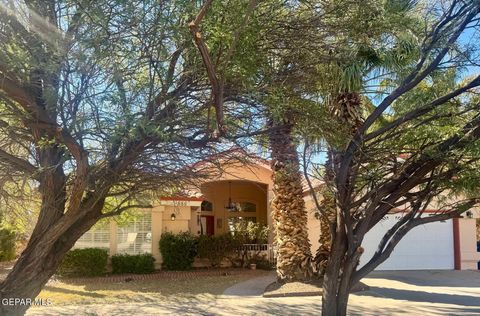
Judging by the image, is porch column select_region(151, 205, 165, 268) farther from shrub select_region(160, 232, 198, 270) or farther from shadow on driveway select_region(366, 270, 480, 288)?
shadow on driveway select_region(366, 270, 480, 288)

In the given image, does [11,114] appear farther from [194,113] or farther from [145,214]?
[145,214]

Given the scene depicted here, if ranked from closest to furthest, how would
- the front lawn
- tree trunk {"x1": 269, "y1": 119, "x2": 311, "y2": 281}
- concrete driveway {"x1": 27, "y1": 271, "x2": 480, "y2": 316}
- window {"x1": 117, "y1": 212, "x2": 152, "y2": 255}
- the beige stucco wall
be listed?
concrete driveway {"x1": 27, "y1": 271, "x2": 480, "y2": 316} < the front lawn < tree trunk {"x1": 269, "y1": 119, "x2": 311, "y2": 281} < window {"x1": 117, "y1": 212, "x2": 152, "y2": 255} < the beige stucco wall

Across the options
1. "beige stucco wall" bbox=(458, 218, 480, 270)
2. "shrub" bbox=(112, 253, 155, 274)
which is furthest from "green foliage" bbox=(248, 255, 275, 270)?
"beige stucco wall" bbox=(458, 218, 480, 270)

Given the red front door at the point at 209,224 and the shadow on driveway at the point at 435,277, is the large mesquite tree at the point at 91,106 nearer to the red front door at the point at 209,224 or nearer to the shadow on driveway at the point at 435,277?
the shadow on driveway at the point at 435,277

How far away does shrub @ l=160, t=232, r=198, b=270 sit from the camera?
19.6 meters

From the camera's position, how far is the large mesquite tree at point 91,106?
17.4ft

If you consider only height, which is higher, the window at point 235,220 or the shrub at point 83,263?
the window at point 235,220

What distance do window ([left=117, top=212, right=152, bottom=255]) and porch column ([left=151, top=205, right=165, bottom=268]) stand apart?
0.49 feet

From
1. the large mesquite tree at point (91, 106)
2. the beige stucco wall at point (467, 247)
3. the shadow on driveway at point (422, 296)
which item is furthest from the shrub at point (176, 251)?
the large mesquite tree at point (91, 106)

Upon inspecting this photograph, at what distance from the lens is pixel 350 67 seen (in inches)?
303

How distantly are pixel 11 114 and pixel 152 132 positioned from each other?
1961 mm

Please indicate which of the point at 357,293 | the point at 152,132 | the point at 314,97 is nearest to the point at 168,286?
the point at 357,293

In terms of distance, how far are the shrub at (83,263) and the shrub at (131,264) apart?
0.45 metres

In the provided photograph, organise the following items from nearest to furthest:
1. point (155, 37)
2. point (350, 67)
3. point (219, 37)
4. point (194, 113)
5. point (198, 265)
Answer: point (219, 37), point (155, 37), point (194, 113), point (350, 67), point (198, 265)
